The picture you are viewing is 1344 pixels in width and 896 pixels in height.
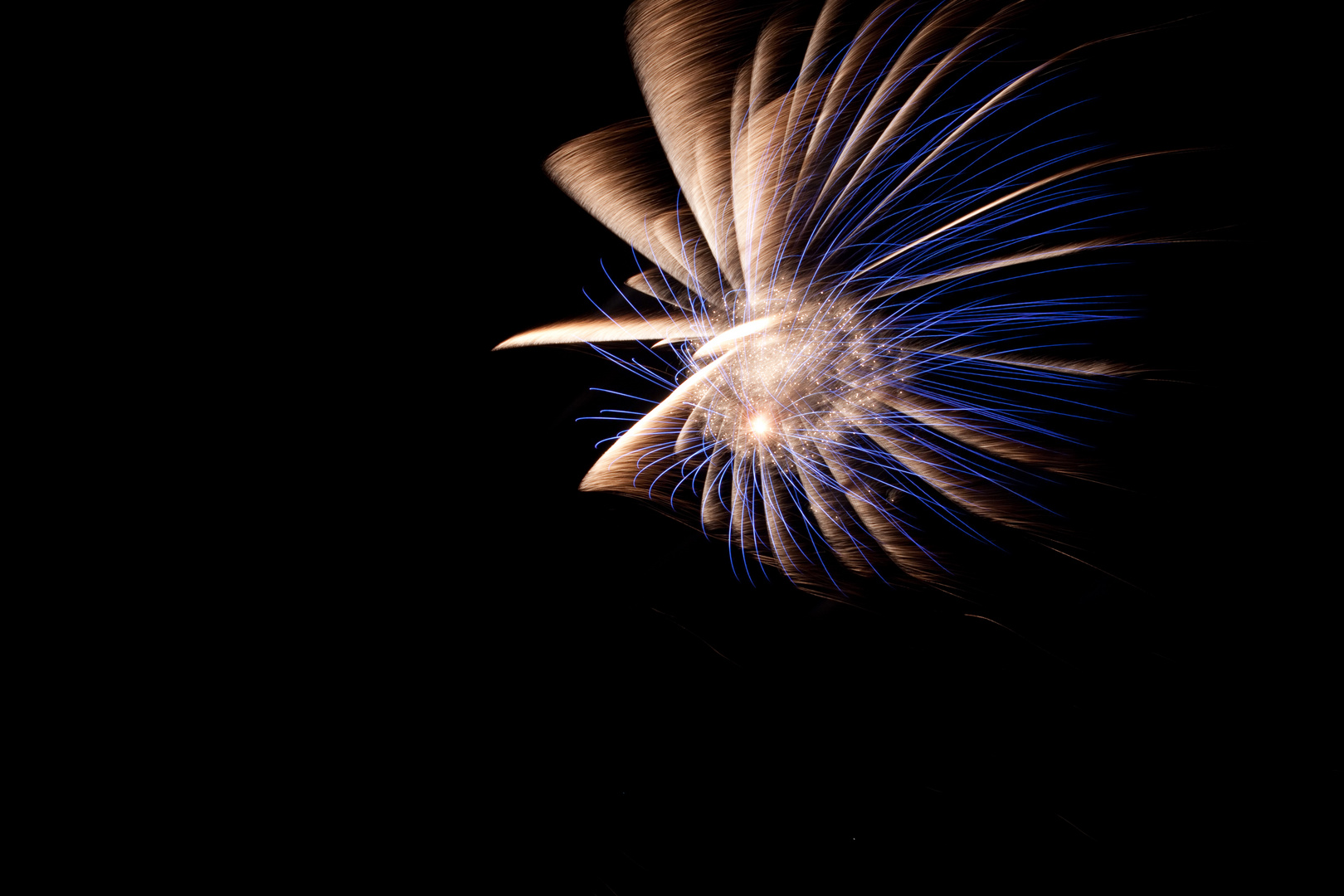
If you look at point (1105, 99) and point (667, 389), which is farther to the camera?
point (667, 389)

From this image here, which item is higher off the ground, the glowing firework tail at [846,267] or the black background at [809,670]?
the glowing firework tail at [846,267]

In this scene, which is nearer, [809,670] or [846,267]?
[846,267]

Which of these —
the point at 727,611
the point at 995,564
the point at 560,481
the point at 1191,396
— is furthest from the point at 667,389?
the point at 1191,396

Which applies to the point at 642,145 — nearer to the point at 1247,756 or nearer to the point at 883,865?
the point at 883,865

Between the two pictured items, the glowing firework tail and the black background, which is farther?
the black background

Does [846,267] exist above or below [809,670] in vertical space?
above
